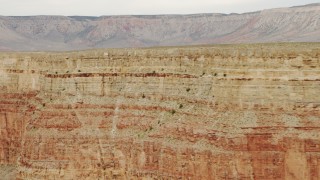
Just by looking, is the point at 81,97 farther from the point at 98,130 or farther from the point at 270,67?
the point at 270,67

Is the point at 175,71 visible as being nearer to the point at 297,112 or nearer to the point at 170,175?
the point at 170,175

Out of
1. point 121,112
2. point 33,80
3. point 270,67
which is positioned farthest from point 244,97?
point 33,80

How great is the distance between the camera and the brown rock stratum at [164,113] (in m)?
52.8

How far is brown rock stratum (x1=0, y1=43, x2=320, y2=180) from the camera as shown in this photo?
52.8 metres

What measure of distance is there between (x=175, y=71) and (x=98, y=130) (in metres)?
10.4

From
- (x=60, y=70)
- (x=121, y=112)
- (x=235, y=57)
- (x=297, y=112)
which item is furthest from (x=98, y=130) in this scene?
(x=297, y=112)

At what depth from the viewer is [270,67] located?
54.6 meters

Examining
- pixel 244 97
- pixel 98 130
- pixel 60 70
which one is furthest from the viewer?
pixel 60 70

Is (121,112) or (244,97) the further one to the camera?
(121,112)

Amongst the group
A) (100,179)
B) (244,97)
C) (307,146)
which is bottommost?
(100,179)

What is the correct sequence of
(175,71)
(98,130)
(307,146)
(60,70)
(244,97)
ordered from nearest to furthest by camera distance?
(307,146), (244,97), (175,71), (98,130), (60,70)

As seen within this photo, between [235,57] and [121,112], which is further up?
[235,57]

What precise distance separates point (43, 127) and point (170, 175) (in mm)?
17610

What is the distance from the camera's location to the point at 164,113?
6159 cm
